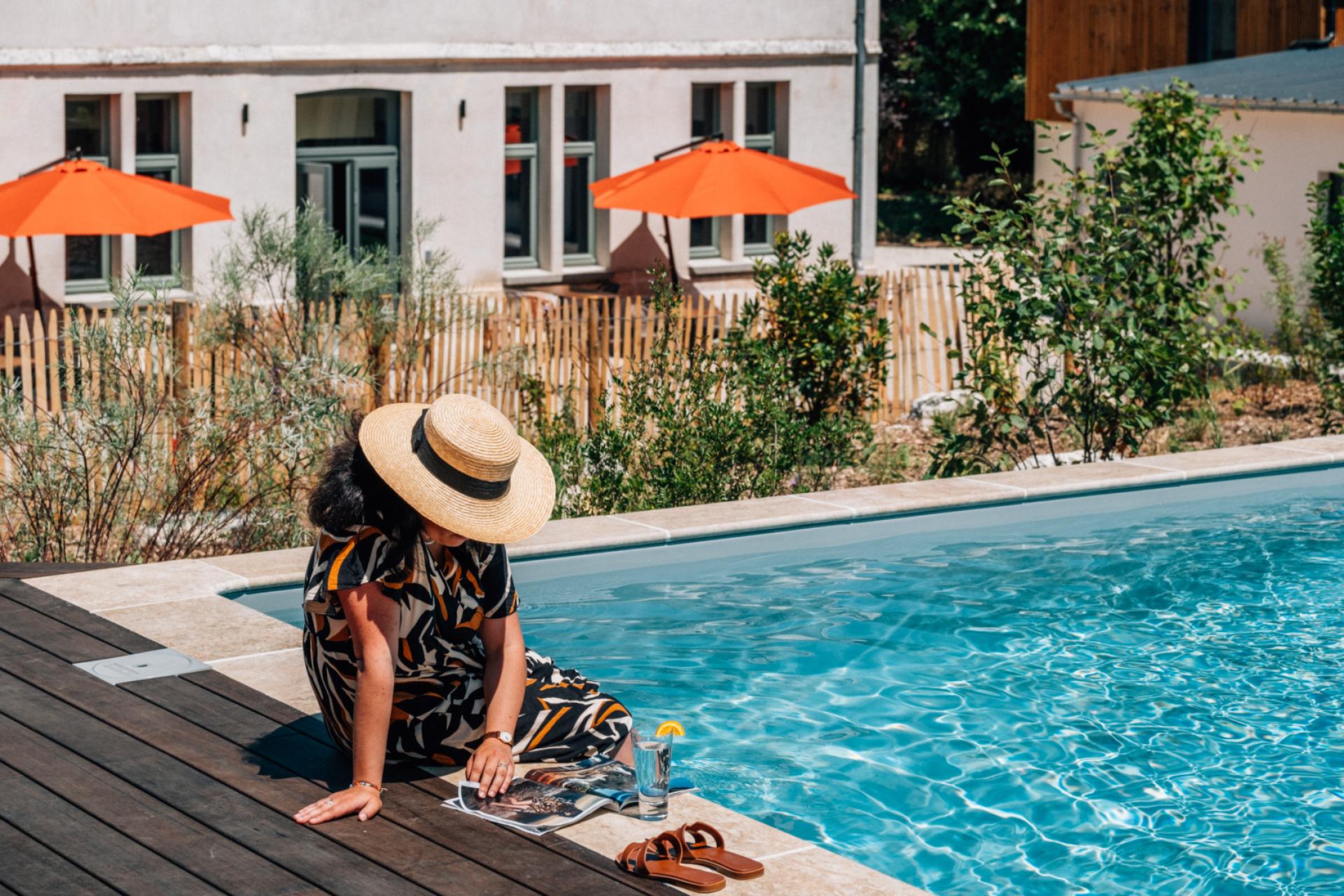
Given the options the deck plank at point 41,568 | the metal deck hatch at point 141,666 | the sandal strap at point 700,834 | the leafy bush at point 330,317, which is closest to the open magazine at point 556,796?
the sandal strap at point 700,834

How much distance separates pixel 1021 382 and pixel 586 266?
18.9 feet

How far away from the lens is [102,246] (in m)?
16.7

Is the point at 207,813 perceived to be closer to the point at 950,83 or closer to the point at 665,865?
the point at 665,865

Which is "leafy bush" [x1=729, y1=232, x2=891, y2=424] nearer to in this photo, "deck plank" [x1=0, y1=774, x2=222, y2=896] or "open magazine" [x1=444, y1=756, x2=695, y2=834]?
"open magazine" [x1=444, y1=756, x2=695, y2=834]

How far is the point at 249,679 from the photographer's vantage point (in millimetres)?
5996

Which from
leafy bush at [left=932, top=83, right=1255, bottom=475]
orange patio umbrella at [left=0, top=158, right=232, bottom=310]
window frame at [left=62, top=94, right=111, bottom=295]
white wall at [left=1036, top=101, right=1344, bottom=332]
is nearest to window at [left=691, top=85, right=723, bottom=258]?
white wall at [left=1036, top=101, right=1344, bottom=332]

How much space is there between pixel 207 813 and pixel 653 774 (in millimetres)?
1164

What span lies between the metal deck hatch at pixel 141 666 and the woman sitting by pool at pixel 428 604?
107 cm

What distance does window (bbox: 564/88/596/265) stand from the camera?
1961 cm

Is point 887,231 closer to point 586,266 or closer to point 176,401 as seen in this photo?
point 586,266

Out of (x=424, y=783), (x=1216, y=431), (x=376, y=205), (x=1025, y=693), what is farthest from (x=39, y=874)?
(x=376, y=205)

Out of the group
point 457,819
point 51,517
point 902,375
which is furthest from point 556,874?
point 902,375

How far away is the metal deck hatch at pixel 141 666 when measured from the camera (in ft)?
19.6

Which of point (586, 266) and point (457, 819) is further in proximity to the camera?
point (586, 266)
